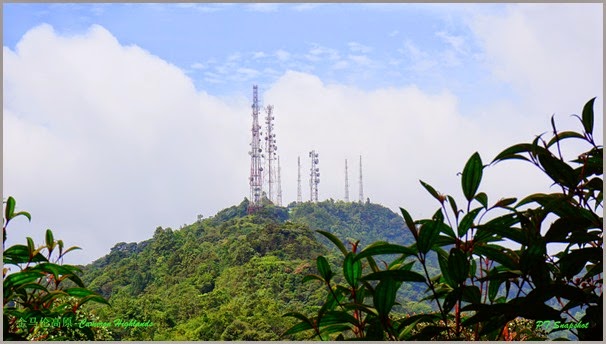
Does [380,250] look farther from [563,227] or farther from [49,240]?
[49,240]

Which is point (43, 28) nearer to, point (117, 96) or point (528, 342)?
point (117, 96)

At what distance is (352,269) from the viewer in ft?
2.27

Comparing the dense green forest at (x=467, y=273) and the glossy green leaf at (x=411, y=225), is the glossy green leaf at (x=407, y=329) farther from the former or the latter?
the glossy green leaf at (x=411, y=225)

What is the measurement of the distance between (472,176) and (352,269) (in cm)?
17

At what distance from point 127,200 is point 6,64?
594 millimetres

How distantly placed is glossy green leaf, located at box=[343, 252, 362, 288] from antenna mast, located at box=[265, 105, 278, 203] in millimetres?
1087

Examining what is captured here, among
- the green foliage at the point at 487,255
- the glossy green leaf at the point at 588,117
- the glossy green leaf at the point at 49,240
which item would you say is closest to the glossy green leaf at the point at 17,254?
the glossy green leaf at the point at 49,240

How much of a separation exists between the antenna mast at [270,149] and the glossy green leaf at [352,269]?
42.8 inches

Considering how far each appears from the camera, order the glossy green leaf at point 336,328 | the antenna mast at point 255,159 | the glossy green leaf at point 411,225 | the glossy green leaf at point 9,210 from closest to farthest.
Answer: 1. the glossy green leaf at point 411,225
2. the glossy green leaf at point 336,328
3. the glossy green leaf at point 9,210
4. the antenna mast at point 255,159

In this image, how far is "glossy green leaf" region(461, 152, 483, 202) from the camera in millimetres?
661

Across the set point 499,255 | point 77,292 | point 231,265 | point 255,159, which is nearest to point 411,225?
point 499,255

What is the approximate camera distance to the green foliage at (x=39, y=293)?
0.78 metres

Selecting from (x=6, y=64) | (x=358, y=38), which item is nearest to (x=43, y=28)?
(x=6, y=64)

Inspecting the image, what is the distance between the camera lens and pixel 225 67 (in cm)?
154
